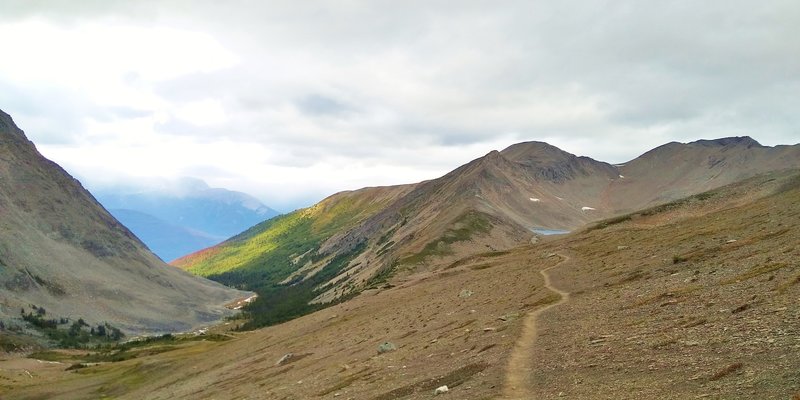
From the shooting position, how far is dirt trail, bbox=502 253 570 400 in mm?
23172

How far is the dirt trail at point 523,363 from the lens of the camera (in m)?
23.2

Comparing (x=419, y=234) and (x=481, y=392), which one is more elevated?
(x=419, y=234)

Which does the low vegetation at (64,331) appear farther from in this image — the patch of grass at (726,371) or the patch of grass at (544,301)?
the patch of grass at (726,371)

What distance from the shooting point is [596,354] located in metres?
26.2

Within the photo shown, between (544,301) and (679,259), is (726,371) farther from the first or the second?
(679,259)

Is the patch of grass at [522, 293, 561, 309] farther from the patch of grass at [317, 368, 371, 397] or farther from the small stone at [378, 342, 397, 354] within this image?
the patch of grass at [317, 368, 371, 397]

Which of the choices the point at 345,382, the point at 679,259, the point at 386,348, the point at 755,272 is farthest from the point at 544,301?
the point at 345,382

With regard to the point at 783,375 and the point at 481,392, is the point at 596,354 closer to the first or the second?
the point at 481,392

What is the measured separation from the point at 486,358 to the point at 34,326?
653ft

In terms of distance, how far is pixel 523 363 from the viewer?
91.7 ft

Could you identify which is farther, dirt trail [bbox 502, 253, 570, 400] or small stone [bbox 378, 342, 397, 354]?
small stone [bbox 378, 342, 397, 354]

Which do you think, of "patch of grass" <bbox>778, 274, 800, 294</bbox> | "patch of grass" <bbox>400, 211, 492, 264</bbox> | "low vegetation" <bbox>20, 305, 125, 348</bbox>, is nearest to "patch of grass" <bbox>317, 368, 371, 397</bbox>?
"patch of grass" <bbox>778, 274, 800, 294</bbox>

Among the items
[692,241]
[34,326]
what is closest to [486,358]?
[692,241]

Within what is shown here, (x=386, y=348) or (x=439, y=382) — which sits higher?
(x=439, y=382)
